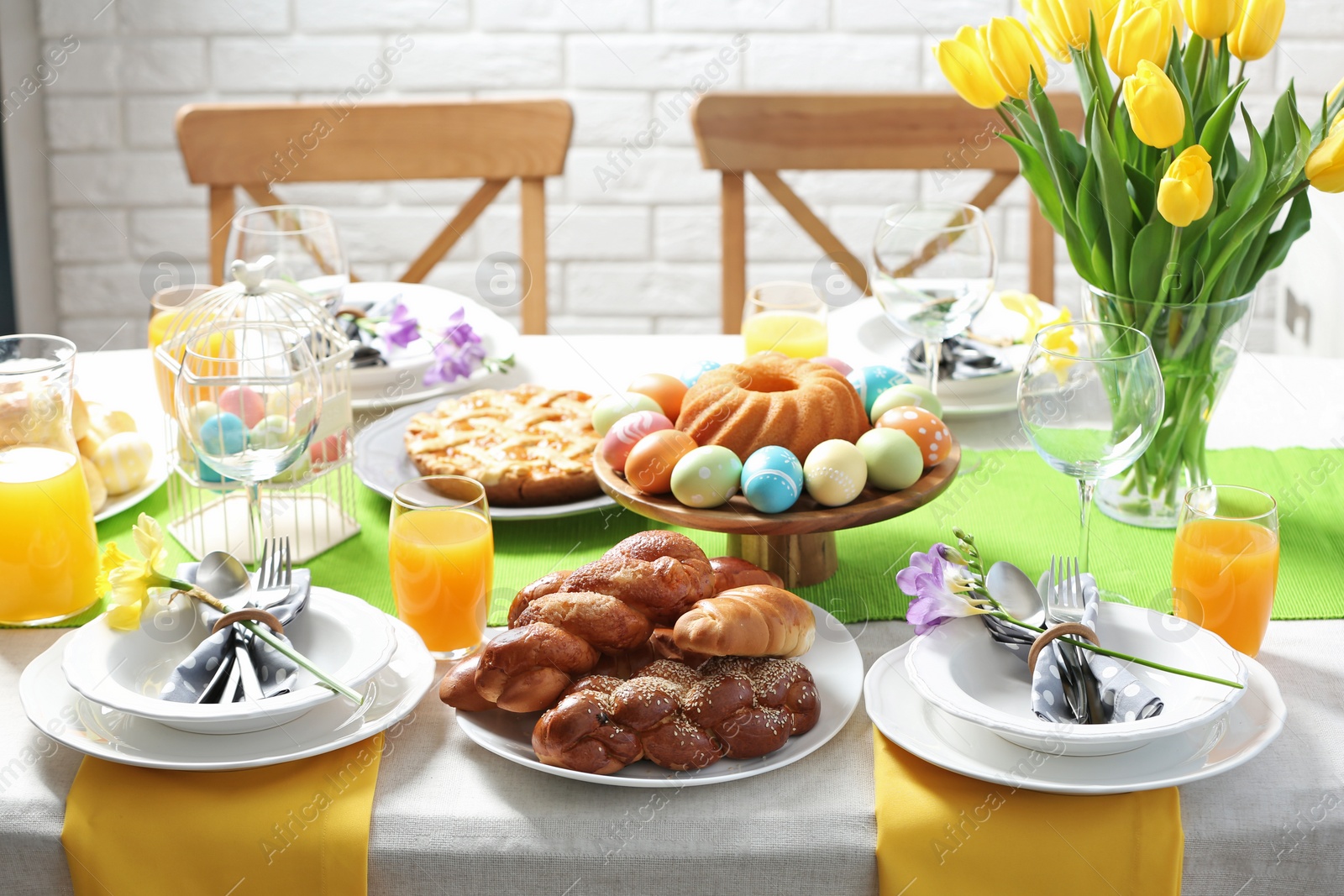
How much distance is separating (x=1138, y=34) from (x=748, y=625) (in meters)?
0.60

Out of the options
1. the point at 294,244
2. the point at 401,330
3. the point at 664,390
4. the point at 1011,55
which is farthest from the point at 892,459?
the point at 294,244

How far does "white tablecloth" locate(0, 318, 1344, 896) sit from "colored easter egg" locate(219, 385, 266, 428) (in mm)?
332

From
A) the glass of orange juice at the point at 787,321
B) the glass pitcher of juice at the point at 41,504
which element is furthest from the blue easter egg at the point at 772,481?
the glass pitcher of juice at the point at 41,504

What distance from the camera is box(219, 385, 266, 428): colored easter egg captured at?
113 centimetres

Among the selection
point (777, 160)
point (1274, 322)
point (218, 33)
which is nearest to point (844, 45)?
point (777, 160)

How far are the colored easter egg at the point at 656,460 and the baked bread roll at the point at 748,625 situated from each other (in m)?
0.18

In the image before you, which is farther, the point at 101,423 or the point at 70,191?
the point at 70,191

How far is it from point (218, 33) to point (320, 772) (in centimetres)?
234

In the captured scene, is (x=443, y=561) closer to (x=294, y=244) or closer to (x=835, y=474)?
(x=835, y=474)

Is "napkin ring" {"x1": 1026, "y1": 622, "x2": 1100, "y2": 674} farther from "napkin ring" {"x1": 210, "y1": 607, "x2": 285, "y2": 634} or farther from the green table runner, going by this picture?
"napkin ring" {"x1": 210, "y1": 607, "x2": 285, "y2": 634}

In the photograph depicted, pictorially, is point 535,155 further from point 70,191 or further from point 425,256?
point 70,191

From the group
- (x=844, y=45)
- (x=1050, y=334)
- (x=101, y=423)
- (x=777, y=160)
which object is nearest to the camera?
(x=1050, y=334)

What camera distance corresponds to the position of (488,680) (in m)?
0.87

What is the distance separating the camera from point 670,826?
839 millimetres
